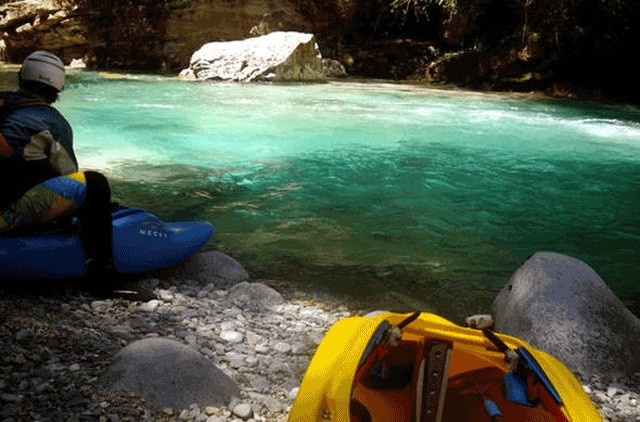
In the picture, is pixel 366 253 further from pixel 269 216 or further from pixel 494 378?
pixel 494 378

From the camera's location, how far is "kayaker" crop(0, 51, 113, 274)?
114 inches

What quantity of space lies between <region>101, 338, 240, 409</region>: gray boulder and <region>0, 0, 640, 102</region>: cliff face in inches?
599

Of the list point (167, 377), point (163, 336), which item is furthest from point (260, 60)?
point (167, 377)

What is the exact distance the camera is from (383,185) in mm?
6359

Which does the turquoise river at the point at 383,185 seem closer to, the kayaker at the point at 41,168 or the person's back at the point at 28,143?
the kayaker at the point at 41,168

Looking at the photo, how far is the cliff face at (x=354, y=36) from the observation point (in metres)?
15.9

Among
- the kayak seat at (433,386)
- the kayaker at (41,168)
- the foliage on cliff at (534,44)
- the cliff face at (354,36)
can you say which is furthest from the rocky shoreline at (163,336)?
the cliff face at (354,36)

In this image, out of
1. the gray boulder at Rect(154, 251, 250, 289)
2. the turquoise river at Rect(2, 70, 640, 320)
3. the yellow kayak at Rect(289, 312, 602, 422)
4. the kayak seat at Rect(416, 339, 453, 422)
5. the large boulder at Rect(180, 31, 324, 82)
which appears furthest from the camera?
the large boulder at Rect(180, 31, 324, 82)

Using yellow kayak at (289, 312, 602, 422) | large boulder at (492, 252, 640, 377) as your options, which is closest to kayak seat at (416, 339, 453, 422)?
yellow kayak at (289, 312, 602, 422)

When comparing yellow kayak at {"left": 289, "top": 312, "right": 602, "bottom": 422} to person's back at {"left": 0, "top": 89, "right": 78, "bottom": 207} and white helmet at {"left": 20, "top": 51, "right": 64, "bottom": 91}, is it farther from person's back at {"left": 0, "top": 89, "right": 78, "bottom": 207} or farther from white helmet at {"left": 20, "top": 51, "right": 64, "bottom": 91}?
white helmet at {"left": 20, "top": 51, "right": 64, "bottom": 91}

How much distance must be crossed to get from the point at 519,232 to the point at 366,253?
4.99 feet

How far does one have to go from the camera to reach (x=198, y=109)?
10797mm

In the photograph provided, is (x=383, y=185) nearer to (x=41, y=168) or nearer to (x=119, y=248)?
(x=119, y=248)

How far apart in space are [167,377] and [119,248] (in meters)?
1.22
